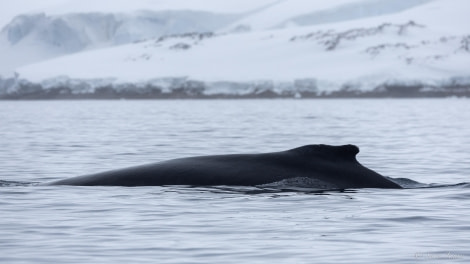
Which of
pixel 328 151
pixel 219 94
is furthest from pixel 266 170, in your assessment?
pixel 219 94

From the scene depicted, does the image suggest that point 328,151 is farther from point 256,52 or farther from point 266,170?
point 256,52

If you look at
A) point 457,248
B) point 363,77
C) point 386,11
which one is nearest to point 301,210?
point 457,248

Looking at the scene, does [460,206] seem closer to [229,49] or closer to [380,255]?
[380,255]

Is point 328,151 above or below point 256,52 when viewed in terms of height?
below

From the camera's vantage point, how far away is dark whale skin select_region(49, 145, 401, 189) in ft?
36.6

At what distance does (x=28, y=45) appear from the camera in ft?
501

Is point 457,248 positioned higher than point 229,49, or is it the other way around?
point 229,49

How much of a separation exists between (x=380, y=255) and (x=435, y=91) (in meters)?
95.2

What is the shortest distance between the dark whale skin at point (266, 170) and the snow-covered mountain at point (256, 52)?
8612cm

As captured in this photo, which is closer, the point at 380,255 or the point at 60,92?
the point at 380,255

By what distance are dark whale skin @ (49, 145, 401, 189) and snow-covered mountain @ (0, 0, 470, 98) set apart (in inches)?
3391

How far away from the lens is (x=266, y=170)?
11.3m

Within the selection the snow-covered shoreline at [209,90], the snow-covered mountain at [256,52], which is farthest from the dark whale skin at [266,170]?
the snow-covered mountain at [256,52]

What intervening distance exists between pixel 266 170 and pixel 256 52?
375ft
